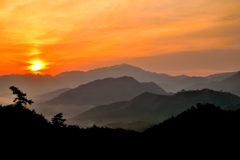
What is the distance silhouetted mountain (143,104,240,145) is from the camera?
34000 millimetres

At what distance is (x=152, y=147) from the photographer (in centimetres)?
3669

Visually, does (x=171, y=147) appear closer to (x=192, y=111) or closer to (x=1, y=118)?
(x=192, y=111)

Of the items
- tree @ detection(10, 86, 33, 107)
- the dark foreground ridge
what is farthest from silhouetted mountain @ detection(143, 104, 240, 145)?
tree @ detection(10, 86, 33, 107)

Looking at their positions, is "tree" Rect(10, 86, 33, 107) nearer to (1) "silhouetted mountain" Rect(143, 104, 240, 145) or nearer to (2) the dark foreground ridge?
(2) the dark foreground ridge

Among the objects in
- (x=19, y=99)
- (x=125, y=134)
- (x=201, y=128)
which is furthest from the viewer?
(x=125, y=134)

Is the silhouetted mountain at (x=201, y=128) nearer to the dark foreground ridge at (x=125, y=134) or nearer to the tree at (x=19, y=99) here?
the dark foreground ridge at (x=125, y=134)

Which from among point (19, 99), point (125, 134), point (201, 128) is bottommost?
point (125, 134)

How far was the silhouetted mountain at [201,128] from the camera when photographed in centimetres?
3400

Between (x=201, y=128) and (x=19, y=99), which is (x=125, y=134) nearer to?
(x=201, y=128)

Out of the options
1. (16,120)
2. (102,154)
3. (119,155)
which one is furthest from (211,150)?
(16,120)

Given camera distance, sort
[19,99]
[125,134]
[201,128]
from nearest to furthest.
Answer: [201,128]
[19,99]
[125,134]

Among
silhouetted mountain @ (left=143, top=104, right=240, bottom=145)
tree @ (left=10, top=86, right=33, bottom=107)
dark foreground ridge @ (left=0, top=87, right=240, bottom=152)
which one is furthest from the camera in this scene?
tree @ (left=10, top=86, right=33, bottom=107)

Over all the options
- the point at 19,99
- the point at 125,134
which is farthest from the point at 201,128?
the point at 19,99

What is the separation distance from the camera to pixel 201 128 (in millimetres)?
37219
